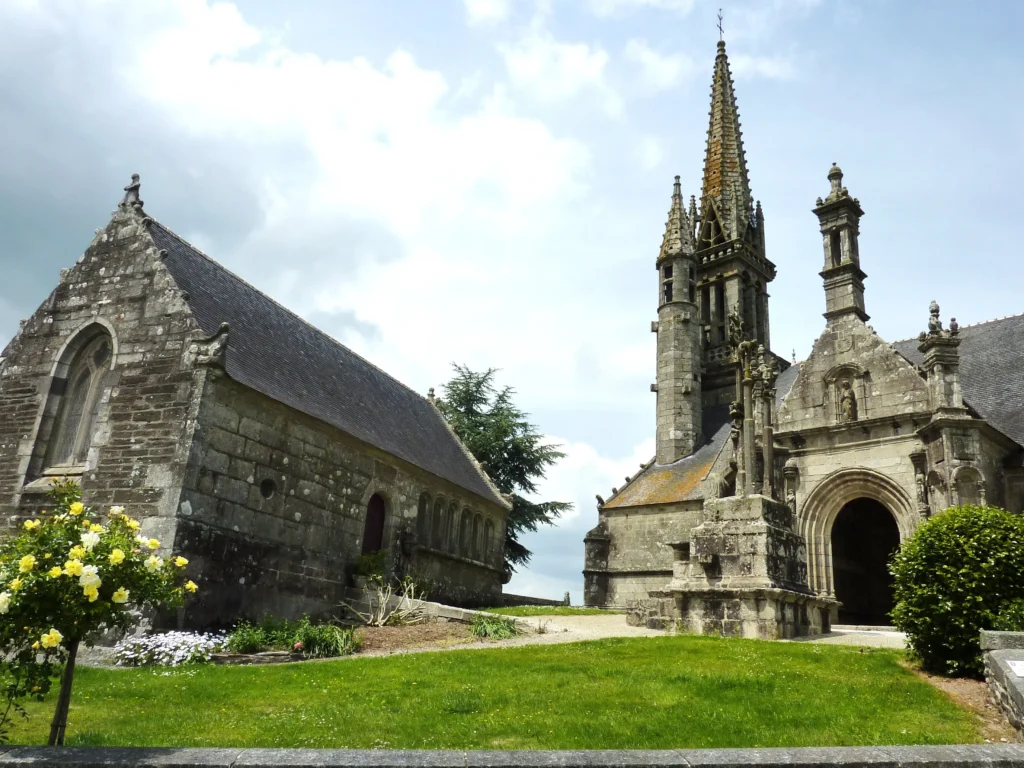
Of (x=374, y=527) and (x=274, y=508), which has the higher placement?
(x=374, y=527)

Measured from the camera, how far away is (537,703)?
7.23 meters

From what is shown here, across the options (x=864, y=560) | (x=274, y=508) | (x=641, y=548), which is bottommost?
(x=274, y=508)

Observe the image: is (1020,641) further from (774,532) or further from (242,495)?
(242,495)

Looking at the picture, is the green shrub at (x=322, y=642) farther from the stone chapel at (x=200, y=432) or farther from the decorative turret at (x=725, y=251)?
the decorative turret at (x=725, y=251)

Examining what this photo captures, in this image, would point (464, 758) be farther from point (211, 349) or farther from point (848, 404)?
point (848, 404)

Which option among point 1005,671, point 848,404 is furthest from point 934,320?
point 1005,671

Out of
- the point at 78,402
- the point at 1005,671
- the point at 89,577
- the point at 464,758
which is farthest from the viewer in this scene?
the point at 78,402

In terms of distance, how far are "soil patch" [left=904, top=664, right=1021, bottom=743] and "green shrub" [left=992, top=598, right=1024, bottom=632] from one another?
64cm

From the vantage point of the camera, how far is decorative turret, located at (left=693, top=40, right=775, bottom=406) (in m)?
31.3

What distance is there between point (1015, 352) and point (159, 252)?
20.2m

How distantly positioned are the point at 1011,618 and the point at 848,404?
32.6 ft

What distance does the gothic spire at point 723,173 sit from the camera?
3416 centimetres

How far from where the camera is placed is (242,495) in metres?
14.2

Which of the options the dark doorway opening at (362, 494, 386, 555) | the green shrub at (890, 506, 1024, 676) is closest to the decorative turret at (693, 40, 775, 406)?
the dark doorway opening at (362, 494, 386, 555)
